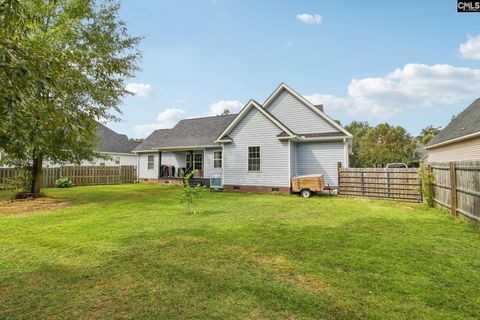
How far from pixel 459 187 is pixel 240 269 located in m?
7.88

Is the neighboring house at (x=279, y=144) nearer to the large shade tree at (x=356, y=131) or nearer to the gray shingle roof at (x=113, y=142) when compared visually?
the gray shingle roof at (x=113, y=142)

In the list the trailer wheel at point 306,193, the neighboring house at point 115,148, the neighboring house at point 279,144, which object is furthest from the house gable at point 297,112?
the neighboring house at point 115,148

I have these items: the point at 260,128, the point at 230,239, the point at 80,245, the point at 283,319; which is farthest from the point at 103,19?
the point at 283,319

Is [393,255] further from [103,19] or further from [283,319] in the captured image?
[103,19]

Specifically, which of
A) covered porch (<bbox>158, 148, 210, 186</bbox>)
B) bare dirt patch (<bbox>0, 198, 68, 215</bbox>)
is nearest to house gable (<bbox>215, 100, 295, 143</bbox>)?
covered porch (<bbox>158, 148, 210, 186</bbox>)

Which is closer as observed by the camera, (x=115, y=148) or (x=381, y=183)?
(x=381, y=183)

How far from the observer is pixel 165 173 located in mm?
22750

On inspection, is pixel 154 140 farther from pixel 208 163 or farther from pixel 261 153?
pixel 261 153

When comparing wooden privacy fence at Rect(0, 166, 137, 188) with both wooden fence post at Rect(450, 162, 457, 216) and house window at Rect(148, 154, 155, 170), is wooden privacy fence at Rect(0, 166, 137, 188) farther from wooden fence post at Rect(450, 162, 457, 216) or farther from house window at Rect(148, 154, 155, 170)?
wooden fence post at Rect(450, 162, 457, 216)

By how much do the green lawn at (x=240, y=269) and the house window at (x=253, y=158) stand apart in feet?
28.4

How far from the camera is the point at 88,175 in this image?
22969mm

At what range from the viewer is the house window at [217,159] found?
64.6 feet

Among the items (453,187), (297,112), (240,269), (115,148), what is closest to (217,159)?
(297,112)

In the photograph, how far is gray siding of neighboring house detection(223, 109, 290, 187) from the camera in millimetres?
15607
